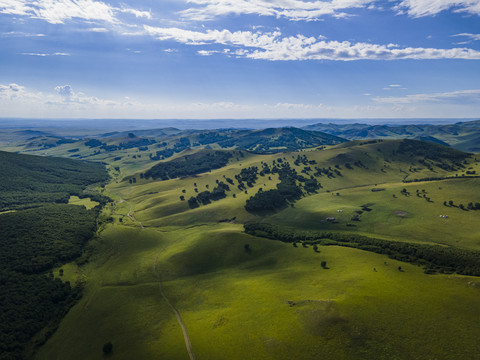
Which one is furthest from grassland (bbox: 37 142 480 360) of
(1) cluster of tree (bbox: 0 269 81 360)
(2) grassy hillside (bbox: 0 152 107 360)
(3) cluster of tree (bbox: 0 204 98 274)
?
(3) cluster of tree (bbox: 0 204 98 274)

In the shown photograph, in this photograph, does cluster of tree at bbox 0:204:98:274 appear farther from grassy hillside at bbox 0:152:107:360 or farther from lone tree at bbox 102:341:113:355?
lone tree at bbox 102:341:113:355

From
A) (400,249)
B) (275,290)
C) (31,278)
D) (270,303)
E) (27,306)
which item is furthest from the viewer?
(400,249)

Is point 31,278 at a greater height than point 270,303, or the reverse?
point 270,303

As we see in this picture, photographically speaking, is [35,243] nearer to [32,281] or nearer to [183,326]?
[32,281]

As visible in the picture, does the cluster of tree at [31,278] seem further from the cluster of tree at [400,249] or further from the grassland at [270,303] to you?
the cluster of tree at [400,249]

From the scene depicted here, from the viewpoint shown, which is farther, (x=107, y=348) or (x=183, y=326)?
(x=183, y=326)

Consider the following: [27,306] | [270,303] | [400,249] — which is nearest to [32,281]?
[27,306]

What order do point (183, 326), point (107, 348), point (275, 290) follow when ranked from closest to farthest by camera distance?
point (107, 348) < point (183, 326) < point (275, 290)

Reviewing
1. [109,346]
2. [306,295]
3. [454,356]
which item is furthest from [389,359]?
[109,346]
